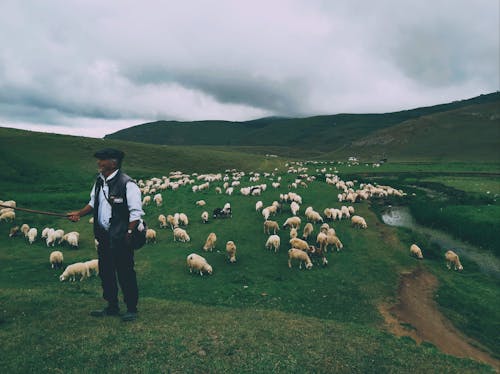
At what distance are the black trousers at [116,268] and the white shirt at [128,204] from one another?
39 centimetres

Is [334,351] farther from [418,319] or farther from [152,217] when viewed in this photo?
[152,217]

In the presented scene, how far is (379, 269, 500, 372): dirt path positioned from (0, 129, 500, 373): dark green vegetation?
21.3 inches

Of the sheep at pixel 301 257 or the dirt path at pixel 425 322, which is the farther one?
the sheep at pixel 301 257

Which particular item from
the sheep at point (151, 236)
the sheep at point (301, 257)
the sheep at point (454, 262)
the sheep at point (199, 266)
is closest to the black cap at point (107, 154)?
the sheep at point (199, 266)

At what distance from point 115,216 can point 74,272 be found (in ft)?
28.8

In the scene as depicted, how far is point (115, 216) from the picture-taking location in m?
7.66

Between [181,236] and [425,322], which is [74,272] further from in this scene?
[425,322]

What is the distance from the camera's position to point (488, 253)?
21469 mm

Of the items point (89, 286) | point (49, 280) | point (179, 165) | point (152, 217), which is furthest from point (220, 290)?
point (179, 165)

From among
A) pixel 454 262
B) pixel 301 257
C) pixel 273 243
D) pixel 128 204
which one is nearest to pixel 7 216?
pixel 273 243

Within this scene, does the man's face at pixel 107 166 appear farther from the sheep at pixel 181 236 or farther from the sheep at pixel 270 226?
the sheep at pixel 270 226

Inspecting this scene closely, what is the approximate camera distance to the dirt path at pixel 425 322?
10945mm

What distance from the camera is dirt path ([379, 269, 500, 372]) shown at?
1095 cm

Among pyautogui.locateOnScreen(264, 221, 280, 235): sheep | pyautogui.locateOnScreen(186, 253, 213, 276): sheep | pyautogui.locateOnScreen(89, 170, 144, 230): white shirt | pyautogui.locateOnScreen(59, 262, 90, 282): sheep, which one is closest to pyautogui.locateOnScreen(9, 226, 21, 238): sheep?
pyautogui.locateOnScreen(59, 262, 90, 282): sheep
